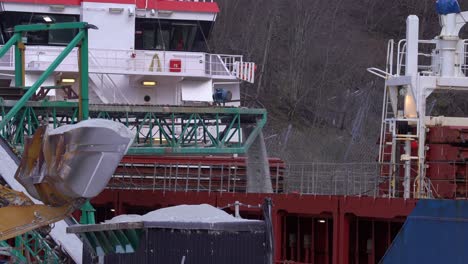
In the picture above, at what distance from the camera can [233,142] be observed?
4244cm

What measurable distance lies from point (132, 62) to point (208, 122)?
9.27 ft

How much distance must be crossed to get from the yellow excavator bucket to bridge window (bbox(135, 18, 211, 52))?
14.6 metres

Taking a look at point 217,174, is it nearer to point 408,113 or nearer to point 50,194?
point 408,113

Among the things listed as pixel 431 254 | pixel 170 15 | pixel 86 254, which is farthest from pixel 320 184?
pixel 86 254

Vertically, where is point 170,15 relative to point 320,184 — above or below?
above

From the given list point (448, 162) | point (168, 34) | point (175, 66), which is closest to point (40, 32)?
point (168, 34)

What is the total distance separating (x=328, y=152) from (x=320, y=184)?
Result: 17.1 metres

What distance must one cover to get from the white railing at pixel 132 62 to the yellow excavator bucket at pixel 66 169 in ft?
42.1

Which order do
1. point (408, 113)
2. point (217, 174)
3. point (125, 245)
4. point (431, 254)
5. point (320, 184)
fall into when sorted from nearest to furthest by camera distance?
point (125, 245)
point (431, 254)
point (408, 113)
point (217, 174)
point (320, 184)

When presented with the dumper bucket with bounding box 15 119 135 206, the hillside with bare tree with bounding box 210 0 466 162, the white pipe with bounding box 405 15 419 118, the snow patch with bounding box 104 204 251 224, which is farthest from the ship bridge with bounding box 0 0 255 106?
the hillside with bare tree with bounding box 210 0 466 162

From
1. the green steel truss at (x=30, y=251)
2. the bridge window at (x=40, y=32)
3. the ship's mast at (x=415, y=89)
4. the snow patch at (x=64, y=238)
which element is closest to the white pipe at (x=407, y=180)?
the ship's mast at (x=415, y=89)

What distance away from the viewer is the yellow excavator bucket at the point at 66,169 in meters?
28.1

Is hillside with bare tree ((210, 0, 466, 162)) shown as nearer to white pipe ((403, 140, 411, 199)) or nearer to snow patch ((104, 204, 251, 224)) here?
white pipe ((403, 140, 411, 199))

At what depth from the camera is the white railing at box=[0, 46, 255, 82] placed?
42469 millimetres
